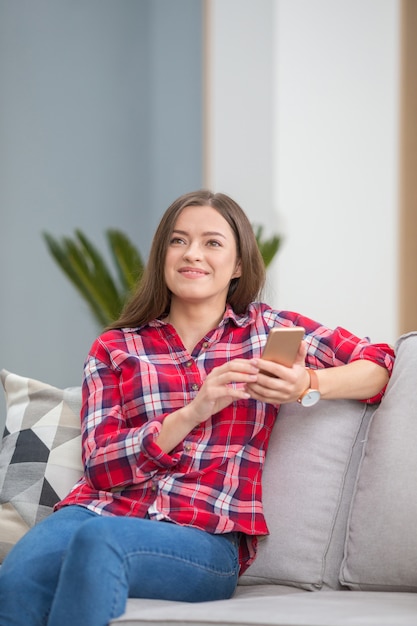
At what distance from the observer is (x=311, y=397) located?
5.52ft

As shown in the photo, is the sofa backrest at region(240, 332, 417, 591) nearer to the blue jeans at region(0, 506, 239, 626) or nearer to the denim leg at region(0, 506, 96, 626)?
the blue jeans at region(0, 506, 239, 626)

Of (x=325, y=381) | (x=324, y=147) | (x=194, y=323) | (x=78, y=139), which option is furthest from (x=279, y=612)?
(x=78, y=139)

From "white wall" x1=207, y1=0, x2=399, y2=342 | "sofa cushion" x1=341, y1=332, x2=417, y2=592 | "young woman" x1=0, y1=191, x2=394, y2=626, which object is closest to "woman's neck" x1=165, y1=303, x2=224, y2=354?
"young woman" x1=0, y1=191, x2=394, y2=626

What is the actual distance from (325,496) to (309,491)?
1.3 inches

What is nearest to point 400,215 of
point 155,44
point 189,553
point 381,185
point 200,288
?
point 381,185

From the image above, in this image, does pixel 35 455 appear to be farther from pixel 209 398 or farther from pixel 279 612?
pixel 279 612

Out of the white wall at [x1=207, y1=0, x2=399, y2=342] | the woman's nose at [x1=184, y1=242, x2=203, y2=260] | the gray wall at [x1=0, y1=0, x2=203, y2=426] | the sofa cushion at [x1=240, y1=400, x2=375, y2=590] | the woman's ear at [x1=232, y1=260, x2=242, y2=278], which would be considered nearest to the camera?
the sofa cushion at [x1=240, y1=400, x2=375, y2=590]

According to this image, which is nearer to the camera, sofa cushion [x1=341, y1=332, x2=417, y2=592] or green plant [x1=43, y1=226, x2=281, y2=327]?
sofa cushion [x1=341, y1=332, x2=417, y2=592]

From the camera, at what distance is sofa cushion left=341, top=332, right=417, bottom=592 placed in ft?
5.25

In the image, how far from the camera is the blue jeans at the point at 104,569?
4.45ft

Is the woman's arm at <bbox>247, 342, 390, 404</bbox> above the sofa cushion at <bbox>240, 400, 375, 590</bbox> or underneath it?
above

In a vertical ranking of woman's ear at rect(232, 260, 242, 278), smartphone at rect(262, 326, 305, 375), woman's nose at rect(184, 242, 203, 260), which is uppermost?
woman's nose at rect(184, 242, 203, 260)

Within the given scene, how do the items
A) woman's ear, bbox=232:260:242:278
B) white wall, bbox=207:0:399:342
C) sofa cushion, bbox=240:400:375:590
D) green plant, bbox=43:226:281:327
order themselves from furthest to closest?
white wall, bbox=207:0:399:342, green plant, bbox=43:226:281:327, woman's ear, bbox=232:260:242:278, sofa cushion, bbox=240:400:375:590

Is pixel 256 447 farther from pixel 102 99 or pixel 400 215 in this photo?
pixel 102 99
